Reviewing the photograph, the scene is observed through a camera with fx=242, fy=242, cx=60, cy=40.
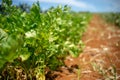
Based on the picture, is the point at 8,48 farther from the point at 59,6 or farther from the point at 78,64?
the point at 78,64

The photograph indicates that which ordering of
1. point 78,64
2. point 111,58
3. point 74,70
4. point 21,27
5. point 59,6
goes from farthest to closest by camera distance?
point 111,58
point 78,64
point 74,70
point 59,6
point 21,27

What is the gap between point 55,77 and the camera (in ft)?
11.0

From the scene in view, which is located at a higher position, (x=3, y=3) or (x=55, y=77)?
(x=3, y=3)

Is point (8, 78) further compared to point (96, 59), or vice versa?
point (96, 59)

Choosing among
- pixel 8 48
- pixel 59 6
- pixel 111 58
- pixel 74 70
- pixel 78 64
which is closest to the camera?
pixel 8 48

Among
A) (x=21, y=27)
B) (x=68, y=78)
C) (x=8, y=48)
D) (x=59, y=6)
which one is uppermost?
(x=59, y=6)

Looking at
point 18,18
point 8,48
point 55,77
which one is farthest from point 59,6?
point 8,48

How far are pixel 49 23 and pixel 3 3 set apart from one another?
0.63 meters

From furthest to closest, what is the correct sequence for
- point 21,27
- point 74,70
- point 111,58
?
point 111,58, point 74,70, point 21,27

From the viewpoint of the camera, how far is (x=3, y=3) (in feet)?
9.99

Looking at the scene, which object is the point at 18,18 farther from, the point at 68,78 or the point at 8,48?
the point at 68,78

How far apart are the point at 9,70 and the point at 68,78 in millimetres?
841

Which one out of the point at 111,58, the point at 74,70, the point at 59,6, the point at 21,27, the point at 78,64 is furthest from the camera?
the point at 111,58

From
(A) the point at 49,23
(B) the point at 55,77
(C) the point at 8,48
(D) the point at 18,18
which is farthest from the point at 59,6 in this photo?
(C) the point at 8,48
